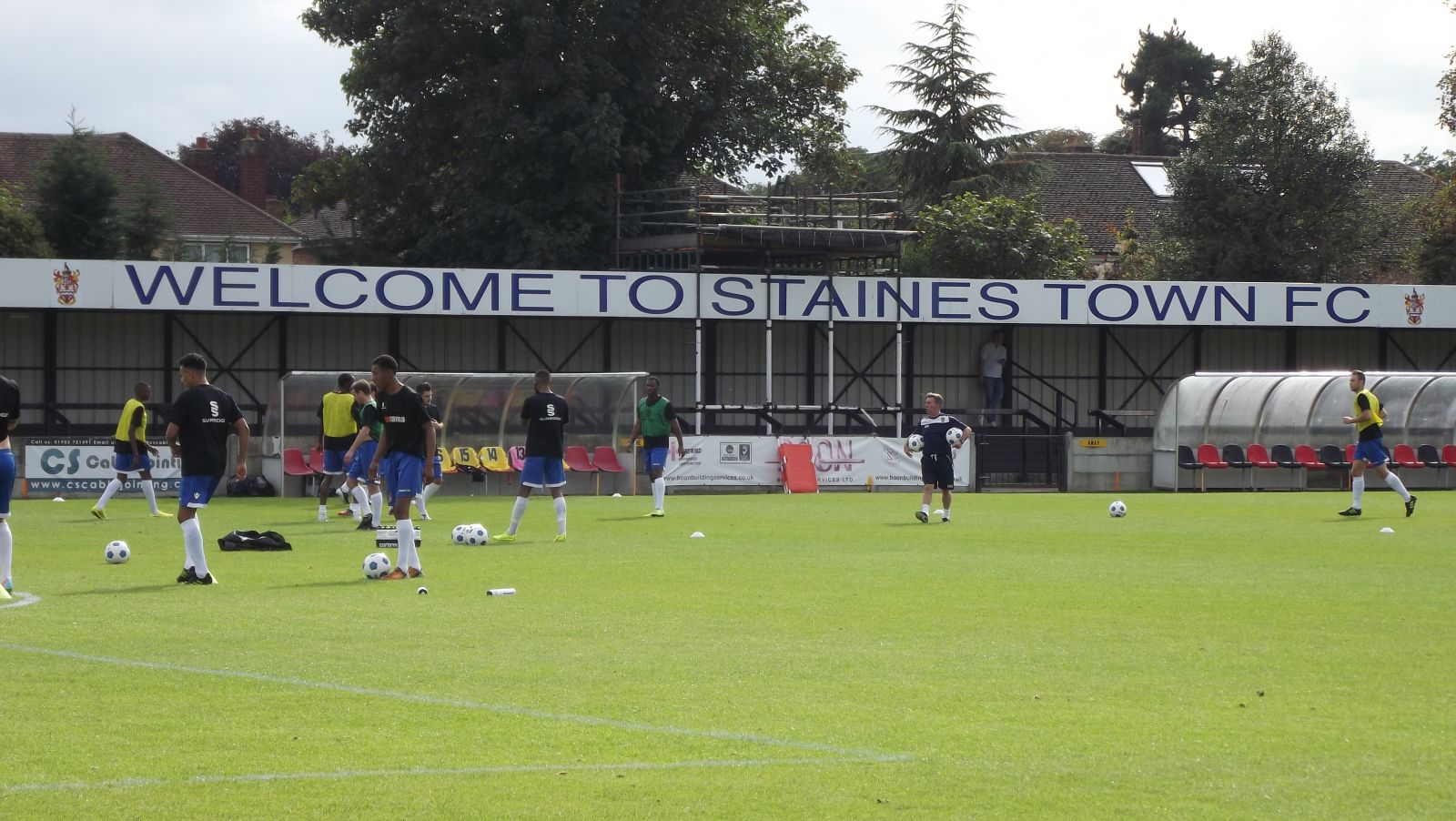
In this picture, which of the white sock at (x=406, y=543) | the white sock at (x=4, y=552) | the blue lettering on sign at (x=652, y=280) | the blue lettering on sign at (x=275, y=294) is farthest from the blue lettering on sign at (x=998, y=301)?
the white sock at (x=4, y=552)

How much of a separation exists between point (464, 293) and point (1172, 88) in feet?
232

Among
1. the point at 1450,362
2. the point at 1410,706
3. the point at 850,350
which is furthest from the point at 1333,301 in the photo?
the point at 1410,706

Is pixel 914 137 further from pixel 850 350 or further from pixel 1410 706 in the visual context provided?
pixel 1410 706

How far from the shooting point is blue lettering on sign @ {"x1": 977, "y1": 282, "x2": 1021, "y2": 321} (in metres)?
40.4

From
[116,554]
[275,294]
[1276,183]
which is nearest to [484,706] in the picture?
[116,554]

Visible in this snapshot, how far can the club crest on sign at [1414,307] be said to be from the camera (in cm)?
4231

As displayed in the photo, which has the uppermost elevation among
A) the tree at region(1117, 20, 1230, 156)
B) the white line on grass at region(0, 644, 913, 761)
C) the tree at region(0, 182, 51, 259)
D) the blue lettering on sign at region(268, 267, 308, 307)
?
the tree at region(1117, 20, 1230, 156)

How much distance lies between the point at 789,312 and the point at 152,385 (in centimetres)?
1495

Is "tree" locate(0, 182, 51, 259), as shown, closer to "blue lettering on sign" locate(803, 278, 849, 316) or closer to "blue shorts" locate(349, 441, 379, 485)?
"blue lettering on sign" locate(803, 278, 849, 316)

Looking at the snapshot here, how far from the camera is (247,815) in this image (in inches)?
246

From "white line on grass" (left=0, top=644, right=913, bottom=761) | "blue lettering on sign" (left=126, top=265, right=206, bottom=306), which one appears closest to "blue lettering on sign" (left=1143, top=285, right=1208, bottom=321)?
"blue lettering on sign" (left=126, top=265, right=206, bottom=306)

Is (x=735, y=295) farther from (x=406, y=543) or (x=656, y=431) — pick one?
(x=406, y=543)

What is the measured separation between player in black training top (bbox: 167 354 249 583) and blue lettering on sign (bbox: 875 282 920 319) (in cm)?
2656

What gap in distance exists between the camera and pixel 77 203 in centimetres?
5009
